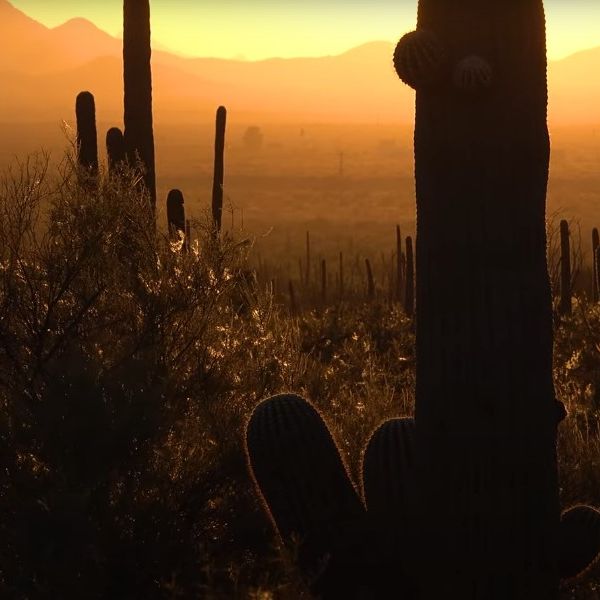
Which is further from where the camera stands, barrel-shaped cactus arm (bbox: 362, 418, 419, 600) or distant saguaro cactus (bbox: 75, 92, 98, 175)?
distant saguaro cactus (bbox: 75, 92, 98, 175)

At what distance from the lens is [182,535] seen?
21.6 feet

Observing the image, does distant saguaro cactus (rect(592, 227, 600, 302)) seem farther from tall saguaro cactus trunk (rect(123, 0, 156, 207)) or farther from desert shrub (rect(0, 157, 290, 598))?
desert shrub (rect(0, 157, 290, 598))

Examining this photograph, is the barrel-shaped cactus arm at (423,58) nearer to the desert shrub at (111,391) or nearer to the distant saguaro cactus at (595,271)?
the desert shrub at (111,391)

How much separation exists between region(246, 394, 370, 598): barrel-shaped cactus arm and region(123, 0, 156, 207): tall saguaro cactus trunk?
720 centimetres

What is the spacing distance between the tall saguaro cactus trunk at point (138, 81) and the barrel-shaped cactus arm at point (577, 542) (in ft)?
26.6

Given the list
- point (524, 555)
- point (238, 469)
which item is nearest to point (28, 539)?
point (238, 469)

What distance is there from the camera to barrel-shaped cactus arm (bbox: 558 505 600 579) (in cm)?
584

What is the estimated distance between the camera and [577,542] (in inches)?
230

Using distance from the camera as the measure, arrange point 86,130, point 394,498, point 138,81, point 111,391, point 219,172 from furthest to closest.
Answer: point 219,172, point 138,81, point 86,130, point 111,391, point 394,498

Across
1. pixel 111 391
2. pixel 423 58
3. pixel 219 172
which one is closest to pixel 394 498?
pixel 111 391

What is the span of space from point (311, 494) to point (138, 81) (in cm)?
822

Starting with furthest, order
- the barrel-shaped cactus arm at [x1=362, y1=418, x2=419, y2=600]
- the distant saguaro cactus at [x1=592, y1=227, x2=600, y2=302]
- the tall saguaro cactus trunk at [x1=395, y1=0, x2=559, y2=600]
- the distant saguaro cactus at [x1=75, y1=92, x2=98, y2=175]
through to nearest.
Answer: the distant saguaro cactus at [x1=592, y1=227, x2=600, y2=302] → the distant saguaro cactus at [x1=75, y1=92, x2=98, y2=175] → the barrel-shaped cactus arm at [x1=362, y1=418, x2=419, y2=600] → the tall saguaro cactus trunk at [x1=395, y1=0, x2=559, y2=600]

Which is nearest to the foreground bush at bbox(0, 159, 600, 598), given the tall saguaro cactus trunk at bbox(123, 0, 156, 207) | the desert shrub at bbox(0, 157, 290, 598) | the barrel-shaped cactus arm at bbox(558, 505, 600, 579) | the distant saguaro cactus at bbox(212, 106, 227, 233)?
the desert shrub at bbox(0, 157, 290, 598)

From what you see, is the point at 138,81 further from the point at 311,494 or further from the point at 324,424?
the point at 311,494
